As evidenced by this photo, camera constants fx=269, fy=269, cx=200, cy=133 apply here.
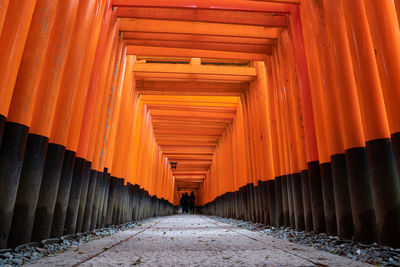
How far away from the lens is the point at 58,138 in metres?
3.88

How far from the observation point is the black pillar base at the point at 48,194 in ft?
11.5

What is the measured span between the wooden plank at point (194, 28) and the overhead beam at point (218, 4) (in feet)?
3.37

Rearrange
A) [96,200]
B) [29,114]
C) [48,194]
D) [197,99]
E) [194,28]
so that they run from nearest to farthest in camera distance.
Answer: [29,114], [48,194], [96,200], [194,28], [197,99]

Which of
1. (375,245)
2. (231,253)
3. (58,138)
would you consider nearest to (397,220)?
(375,245)

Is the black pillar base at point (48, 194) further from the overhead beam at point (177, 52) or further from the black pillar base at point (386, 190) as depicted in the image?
the overhead beam at point (177, 52)

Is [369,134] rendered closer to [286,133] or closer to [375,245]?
[375,245]

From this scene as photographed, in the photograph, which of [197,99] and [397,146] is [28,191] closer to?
[397,146]

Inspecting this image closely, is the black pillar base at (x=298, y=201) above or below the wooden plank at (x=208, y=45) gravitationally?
below

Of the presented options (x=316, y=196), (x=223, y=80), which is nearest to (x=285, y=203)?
(x=316, y=196)

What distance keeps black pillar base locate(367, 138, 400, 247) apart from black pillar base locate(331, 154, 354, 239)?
0.70 metres

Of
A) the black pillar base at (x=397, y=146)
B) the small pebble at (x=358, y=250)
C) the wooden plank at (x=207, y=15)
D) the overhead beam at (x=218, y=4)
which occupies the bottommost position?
the small pebble at (x=358, y=250)

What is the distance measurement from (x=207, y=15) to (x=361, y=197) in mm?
6077

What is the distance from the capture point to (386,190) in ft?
10.6

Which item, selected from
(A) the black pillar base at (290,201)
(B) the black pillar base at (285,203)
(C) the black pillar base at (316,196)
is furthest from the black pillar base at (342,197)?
(B) the black pillar base at (285,203)
